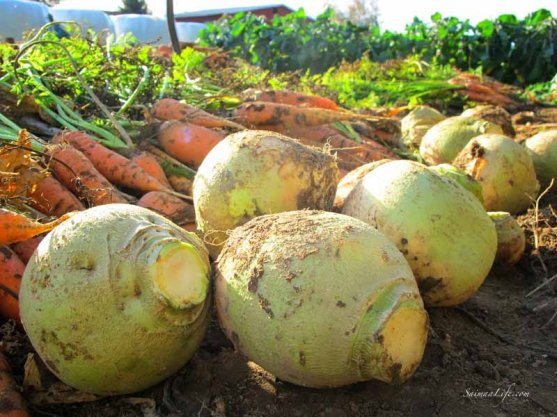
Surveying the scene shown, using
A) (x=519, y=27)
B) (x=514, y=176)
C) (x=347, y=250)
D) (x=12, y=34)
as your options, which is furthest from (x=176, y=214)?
(x=12, y=34)

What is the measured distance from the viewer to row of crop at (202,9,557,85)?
12.4 meters

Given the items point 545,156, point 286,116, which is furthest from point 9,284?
point 545,156

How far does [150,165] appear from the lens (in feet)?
11.5

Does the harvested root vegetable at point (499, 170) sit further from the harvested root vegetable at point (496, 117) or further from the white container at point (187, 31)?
the white container at point (187, 31)

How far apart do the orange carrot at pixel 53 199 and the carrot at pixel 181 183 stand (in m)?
0.82

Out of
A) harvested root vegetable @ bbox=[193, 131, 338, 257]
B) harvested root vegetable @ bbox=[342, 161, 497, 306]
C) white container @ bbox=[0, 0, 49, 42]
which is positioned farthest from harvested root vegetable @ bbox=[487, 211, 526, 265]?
white container @ bbox=[0, 0, 49, 42]

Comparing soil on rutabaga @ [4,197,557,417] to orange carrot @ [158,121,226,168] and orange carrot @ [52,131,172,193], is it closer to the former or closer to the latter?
orange carrot @ [52,131,172,193]

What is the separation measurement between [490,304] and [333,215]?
1.27 m

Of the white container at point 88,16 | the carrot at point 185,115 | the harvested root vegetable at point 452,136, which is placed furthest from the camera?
the white container at point 88,16

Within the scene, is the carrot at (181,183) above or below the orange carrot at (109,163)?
below

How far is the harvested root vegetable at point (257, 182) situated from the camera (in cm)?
215

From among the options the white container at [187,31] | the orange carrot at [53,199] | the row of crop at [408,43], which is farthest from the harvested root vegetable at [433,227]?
the white container at [187,31]

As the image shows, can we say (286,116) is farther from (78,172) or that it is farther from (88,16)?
(88,16)

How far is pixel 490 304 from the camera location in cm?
261
